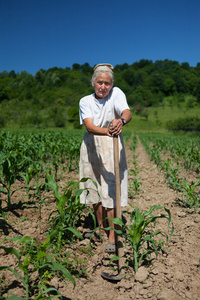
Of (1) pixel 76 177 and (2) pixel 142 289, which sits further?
(1) pixel 76 177

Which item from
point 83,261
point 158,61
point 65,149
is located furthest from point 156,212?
point 158,61

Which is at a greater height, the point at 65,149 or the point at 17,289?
the point at 65,149

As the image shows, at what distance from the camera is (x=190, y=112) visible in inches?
2496

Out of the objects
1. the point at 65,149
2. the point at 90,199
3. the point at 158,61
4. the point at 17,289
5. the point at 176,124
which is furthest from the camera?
the point at 158,61

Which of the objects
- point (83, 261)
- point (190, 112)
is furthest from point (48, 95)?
point (83, 261)

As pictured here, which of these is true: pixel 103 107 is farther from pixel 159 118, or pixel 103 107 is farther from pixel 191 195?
pixel 159 118

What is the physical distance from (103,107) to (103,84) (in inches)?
9.0

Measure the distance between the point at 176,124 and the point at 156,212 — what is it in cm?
4385

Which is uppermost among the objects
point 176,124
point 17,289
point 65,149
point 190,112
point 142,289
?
point 190,112

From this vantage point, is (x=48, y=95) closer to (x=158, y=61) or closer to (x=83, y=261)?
(x=158, y=61)

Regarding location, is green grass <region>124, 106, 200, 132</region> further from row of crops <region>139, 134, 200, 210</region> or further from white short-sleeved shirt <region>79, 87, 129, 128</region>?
white short-sleeved shirt <region>79, 87, 129, 128</region>

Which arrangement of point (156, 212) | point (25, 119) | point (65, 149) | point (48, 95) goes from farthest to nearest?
point (48, 95) < point (25, 119) < point (65, 149) < point (156, 212)

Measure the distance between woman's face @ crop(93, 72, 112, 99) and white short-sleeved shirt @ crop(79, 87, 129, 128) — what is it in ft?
0.24

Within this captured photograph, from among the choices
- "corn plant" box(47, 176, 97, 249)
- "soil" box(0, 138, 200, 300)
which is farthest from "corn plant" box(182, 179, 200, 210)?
"corn plant" box(47, 176, 97, 249)
